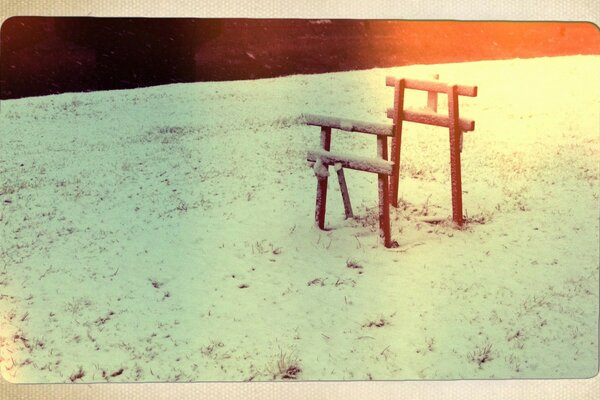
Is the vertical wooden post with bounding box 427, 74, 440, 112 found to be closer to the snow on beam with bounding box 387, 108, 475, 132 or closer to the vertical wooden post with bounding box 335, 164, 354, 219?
the snow on beam with bounding box 387, 108, 475, 132

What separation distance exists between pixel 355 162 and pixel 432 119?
2.02 feet

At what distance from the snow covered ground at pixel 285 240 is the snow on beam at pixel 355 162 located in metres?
0.44

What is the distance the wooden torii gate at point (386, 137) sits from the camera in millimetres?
3572


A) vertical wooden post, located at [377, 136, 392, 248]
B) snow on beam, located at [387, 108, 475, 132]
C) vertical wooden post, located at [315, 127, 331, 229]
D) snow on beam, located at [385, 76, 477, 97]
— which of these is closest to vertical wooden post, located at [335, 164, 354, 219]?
vertical wooden post, located at [315, 127, 331, 229]

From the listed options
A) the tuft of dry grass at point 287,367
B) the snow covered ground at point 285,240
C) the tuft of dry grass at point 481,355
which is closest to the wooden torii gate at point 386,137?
the snow covered ground at point 285,240

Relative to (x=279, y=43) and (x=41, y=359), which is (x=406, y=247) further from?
(x=41, y=359)

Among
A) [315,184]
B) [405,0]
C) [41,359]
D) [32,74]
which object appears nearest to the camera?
[41,359]

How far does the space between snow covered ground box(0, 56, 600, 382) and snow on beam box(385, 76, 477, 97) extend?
130mm

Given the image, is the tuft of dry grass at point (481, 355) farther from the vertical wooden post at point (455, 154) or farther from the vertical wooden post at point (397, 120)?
the vertical wooden post at point (397, 120)

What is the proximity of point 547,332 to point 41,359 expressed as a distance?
9.50 feet

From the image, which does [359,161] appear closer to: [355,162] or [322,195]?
[355,162]

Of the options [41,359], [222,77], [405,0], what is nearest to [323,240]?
[222,77]

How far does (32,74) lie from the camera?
12.3 ft

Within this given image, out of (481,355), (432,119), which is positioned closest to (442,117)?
(432,119)
